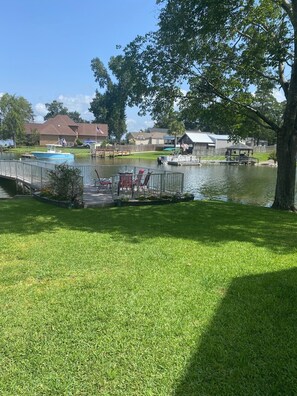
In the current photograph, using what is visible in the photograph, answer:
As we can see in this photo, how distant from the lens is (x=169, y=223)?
8.29 m

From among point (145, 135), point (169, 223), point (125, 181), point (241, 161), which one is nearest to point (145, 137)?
point (145, 135)

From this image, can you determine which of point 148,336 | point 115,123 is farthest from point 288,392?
point 115,123

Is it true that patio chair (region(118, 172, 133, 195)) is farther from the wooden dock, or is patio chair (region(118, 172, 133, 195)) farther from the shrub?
the wooden dock

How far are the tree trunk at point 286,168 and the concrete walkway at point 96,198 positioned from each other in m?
5.95

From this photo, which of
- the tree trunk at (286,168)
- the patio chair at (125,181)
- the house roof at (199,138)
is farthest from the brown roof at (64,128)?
the tree trunk at (286,168)

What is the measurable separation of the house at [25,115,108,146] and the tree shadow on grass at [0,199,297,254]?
69.9 meters

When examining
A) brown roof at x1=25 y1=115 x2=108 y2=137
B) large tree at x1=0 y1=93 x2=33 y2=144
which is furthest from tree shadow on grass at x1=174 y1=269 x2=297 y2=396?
brown roof at x1=25 y1=115 x2=108 y2=137

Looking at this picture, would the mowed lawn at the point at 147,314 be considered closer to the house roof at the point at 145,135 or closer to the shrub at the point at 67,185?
the shrub at the point at 67,185

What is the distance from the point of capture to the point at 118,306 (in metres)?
3.76

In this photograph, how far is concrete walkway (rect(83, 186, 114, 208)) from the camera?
11.4 meters

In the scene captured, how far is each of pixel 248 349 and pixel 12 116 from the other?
247 feet

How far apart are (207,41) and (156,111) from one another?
3097 millimetres

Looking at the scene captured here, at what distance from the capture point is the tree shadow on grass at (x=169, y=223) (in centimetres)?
693

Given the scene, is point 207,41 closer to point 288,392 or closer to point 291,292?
point 291,292
